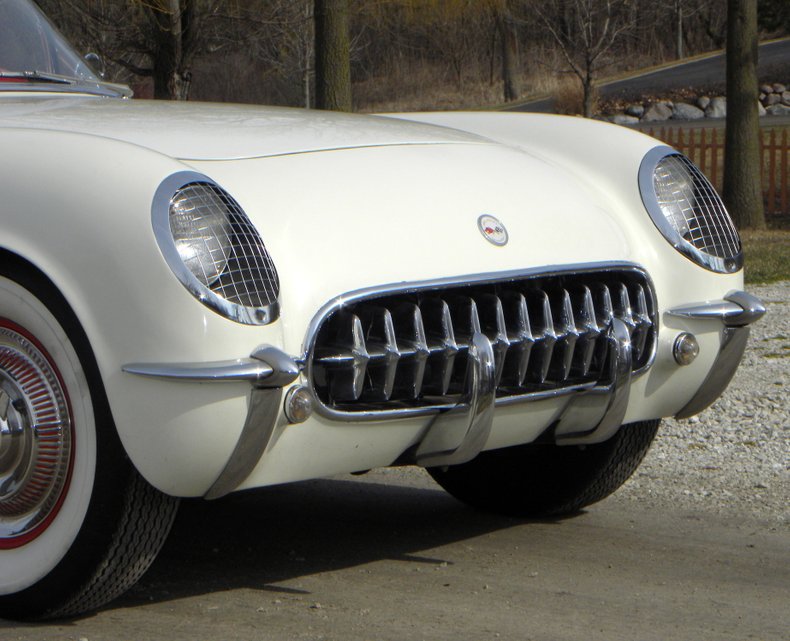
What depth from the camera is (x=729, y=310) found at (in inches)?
136

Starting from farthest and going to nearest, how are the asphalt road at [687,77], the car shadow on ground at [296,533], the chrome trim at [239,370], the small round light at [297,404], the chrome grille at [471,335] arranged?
the asphalt road at [687,77], the car shadow on ground at [296,533], the chrome grille at [471,335], the small round light at [297,404], the chrome trim at [239,370]

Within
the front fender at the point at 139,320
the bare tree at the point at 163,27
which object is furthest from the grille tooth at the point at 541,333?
the bare tree at the point at 163,27

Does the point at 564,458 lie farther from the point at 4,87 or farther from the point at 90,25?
the point at 90,25

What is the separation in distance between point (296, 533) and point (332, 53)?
7614mm

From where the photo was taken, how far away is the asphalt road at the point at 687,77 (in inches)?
1364

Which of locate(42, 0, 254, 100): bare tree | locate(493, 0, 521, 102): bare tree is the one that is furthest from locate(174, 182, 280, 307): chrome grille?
locate(493, 0, 521, 102): bare tree

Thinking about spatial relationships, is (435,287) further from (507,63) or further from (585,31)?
(507,63)

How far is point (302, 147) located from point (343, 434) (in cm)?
82

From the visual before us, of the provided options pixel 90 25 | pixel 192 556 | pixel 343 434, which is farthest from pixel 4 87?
pixel 90 25

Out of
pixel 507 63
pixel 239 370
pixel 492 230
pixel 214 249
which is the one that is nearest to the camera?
pixel 239 370

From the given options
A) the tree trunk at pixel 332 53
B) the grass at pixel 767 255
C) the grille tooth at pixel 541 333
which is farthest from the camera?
the tree trunk at pixel 332 53

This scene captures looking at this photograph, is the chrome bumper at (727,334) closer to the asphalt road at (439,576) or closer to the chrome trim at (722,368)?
the chrome trim at (722,368)

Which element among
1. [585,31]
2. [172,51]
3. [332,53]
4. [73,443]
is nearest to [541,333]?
A: [73,443]

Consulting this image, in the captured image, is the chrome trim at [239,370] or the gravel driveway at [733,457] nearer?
the chrome trim at [239,370]
